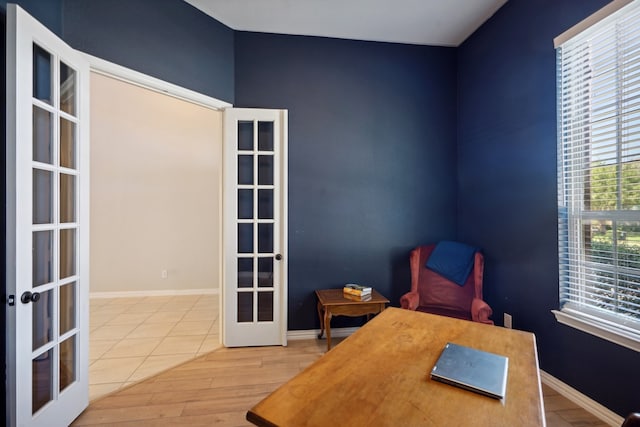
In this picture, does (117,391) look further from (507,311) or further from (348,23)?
(348,23)

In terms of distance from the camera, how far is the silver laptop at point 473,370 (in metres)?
0.92

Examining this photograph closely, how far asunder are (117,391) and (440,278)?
2763 millimetres

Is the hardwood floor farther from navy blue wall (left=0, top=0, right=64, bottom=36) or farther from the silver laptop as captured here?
navy blue wall (left=0, top=0, right=64, bottom=36)

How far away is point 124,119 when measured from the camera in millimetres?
4285

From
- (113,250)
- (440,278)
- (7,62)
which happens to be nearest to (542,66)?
(440,278)

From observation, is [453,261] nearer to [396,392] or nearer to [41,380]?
[396,392]

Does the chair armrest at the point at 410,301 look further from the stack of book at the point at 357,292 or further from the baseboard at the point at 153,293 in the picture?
the baseboard at the point at 153,293

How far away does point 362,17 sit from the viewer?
2621 mm

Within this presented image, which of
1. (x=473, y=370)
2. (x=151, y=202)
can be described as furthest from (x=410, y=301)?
(x=151, y=202)

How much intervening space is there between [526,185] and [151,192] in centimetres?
481

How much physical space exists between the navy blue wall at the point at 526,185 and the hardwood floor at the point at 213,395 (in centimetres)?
33

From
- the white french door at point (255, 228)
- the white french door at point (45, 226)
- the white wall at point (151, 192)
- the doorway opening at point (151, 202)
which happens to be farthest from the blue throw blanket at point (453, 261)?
the white wall at point (151, 192)

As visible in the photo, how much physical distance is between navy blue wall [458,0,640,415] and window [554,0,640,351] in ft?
0.26

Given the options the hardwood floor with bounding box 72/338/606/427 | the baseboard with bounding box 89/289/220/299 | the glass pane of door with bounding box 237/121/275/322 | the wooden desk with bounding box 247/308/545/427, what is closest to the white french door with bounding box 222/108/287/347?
the glass pane of door with bounding box 237/121/275/322
